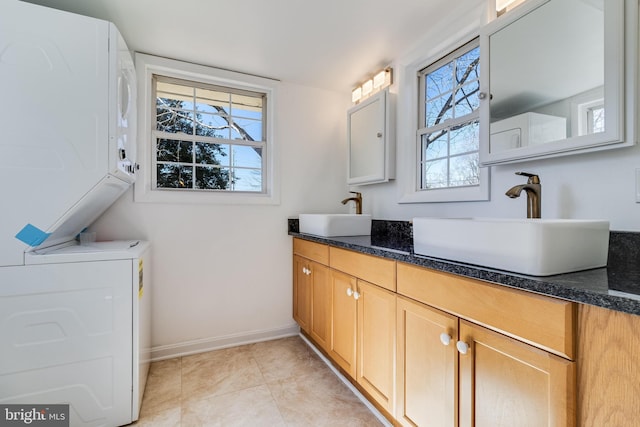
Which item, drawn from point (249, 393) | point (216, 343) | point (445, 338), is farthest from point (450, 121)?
point (216, 343)

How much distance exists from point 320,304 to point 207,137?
164 centimetres

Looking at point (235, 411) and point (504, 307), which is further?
point (235, 411)

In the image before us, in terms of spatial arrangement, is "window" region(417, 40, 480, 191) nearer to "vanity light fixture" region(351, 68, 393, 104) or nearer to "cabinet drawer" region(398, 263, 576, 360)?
"vanity light fixture" region(351, 68, 393, 104)

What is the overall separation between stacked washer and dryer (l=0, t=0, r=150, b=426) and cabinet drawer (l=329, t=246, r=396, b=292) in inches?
43.9

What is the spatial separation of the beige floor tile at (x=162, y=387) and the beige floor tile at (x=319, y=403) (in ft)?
1.90

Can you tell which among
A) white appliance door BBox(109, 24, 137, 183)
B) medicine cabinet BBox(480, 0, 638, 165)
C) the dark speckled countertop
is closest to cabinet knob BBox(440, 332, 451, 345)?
→ the dark speckled countertop

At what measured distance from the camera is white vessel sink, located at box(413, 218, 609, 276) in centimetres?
80

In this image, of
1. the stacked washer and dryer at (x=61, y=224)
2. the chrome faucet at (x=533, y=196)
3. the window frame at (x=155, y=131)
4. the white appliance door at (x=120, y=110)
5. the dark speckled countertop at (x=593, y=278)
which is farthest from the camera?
the window frame at (x=155, y=131)

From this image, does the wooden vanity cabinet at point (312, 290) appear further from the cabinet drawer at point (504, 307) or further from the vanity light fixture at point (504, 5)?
the vanity light fixture at point (504, 5)

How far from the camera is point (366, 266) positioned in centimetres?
150

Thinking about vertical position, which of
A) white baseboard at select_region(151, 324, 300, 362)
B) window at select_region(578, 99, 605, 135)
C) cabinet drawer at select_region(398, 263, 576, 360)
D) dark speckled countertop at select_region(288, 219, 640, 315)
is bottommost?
white baseboard at select_region(151, 324, 300, 362)

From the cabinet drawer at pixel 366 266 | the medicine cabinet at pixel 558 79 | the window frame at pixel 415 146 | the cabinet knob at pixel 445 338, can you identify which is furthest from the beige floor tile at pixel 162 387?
the medicine cabinet at pixel 558 79

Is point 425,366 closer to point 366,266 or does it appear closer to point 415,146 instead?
point 366,266

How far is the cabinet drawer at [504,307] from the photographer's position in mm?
718
